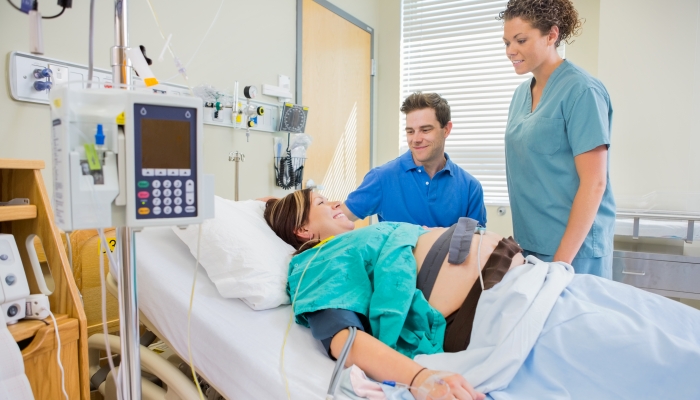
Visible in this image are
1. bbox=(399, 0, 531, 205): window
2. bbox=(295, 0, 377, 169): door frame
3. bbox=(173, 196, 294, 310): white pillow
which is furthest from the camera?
bbox=(399, 0, 531, 205): window

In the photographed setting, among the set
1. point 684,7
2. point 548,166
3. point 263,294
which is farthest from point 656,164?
point 263,294

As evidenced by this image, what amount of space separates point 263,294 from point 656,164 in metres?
2.35

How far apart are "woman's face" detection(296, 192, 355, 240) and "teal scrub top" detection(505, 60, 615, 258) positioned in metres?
0.67

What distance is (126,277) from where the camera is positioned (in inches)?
27.8

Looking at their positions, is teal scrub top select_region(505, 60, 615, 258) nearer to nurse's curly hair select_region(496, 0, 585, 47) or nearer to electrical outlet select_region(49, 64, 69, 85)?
nurse's curly hair select_region(496, 0, 585, 47)

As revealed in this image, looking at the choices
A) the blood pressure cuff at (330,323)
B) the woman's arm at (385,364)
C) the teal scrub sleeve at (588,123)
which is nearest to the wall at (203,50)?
the blood pressure cuff at (330,323)

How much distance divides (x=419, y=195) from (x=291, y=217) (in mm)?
670

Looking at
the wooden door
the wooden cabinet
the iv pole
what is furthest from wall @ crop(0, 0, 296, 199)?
the iv pole

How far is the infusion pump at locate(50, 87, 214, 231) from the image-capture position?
641mm

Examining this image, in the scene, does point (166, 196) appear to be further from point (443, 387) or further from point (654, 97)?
point (654, 97)

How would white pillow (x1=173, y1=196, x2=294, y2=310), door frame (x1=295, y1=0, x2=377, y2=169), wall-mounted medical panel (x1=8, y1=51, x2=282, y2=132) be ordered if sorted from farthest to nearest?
door frame (x1=295, y1=0, x2=377, y2=169), wall-mounted medical panel (x1=8, y1=51, x2=282, y2=132), white pillow (x1=173, y1=196, x2=294, y2=310)

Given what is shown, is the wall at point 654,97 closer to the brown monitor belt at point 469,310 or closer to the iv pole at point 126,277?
Answer: the brown monitor belt at point 469,310

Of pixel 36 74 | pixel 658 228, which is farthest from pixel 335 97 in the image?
pixel 658 228

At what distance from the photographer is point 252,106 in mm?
2145
